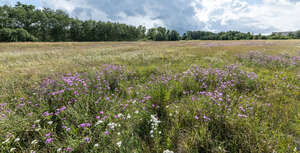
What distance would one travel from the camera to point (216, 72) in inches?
168

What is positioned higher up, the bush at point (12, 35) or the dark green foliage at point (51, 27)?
the dark green foliage at point (51, 27)

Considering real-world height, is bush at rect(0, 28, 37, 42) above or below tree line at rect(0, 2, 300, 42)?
below

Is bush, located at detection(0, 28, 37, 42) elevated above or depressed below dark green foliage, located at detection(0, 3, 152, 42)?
below

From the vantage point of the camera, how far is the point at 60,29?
66.8 m

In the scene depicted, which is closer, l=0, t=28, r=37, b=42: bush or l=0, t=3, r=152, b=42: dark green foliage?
l=0, t=28, r=37, b=42: bush

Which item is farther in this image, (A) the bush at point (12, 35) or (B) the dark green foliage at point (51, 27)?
(B) the dark green foliage at point (51, 27)

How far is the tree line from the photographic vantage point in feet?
159

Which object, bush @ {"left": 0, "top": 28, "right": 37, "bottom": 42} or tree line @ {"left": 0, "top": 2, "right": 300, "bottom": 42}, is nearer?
bush @ {"left": 0, "top": 28, "right": 37, "bottom": 42}

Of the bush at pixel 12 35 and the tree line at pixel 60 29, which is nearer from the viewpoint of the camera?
the bush at pixel 12 35

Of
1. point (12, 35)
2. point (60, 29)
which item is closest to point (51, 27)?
point (60, 29)

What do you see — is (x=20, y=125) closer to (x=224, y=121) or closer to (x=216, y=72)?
(x=224, y=121)

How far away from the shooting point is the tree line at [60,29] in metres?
48.5

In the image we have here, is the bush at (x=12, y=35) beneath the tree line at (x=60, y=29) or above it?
beneath

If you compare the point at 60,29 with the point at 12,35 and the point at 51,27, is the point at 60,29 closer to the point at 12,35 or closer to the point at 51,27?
the point at 51,27
